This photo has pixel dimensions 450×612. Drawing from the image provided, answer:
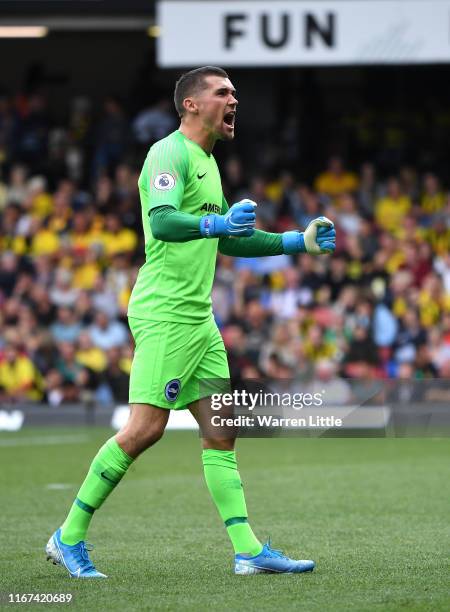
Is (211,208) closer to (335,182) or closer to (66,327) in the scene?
(66,327)

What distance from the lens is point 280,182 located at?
22.1 meters

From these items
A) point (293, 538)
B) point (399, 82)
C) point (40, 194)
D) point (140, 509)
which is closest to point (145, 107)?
point (40, 194)

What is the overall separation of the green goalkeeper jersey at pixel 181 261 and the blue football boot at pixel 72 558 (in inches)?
43.4

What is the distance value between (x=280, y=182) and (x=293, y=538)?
14.4 meters

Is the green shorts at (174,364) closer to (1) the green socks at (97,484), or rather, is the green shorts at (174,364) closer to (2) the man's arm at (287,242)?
(1) the green socks at (97,484)

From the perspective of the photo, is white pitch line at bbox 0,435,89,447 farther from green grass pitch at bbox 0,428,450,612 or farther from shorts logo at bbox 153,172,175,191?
shorts logo at bbox 153,172,175,191

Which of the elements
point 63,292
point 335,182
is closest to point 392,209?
point 335,182

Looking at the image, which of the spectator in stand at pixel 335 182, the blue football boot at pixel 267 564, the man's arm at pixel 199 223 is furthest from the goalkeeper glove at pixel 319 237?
the spectator in stand at pixel 335 182

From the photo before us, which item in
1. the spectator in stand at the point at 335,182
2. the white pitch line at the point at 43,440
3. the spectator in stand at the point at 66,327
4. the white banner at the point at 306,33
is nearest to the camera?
the white pitch line at the point at 43,440

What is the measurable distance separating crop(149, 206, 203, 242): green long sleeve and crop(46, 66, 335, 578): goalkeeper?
11 centimetres

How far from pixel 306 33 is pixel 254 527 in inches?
499

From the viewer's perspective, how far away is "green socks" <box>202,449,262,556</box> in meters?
6.68

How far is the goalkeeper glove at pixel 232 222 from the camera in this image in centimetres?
627

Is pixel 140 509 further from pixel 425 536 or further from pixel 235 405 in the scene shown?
pixel 235 405
